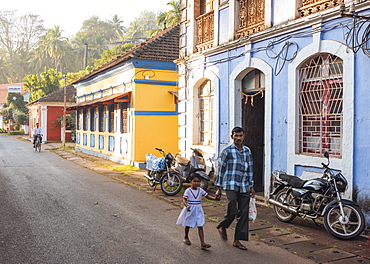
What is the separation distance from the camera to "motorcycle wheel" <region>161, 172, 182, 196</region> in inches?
413

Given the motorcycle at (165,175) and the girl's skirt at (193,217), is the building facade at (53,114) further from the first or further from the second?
the girl's skirt at (193,217)

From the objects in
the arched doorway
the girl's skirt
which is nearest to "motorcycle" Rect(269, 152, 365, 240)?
the girl's skirt

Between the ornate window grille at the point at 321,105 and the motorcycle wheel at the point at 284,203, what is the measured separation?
3.74 ft

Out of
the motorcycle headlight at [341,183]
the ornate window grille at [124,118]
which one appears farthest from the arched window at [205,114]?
the ornate window grille at [124,118]

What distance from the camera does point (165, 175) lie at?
10750mm

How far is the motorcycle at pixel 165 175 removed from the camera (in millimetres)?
10594

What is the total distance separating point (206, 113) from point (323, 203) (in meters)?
5.56

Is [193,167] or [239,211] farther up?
[193,167]

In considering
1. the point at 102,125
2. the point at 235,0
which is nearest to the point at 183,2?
the point at 235,0

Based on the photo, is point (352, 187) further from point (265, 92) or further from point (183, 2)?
point (183, 2)

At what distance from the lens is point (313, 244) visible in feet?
20.7

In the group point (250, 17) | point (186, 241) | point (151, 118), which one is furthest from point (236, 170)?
point (151, 118)

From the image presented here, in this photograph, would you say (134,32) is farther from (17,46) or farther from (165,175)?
(165,175)

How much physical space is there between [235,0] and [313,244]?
641cm
